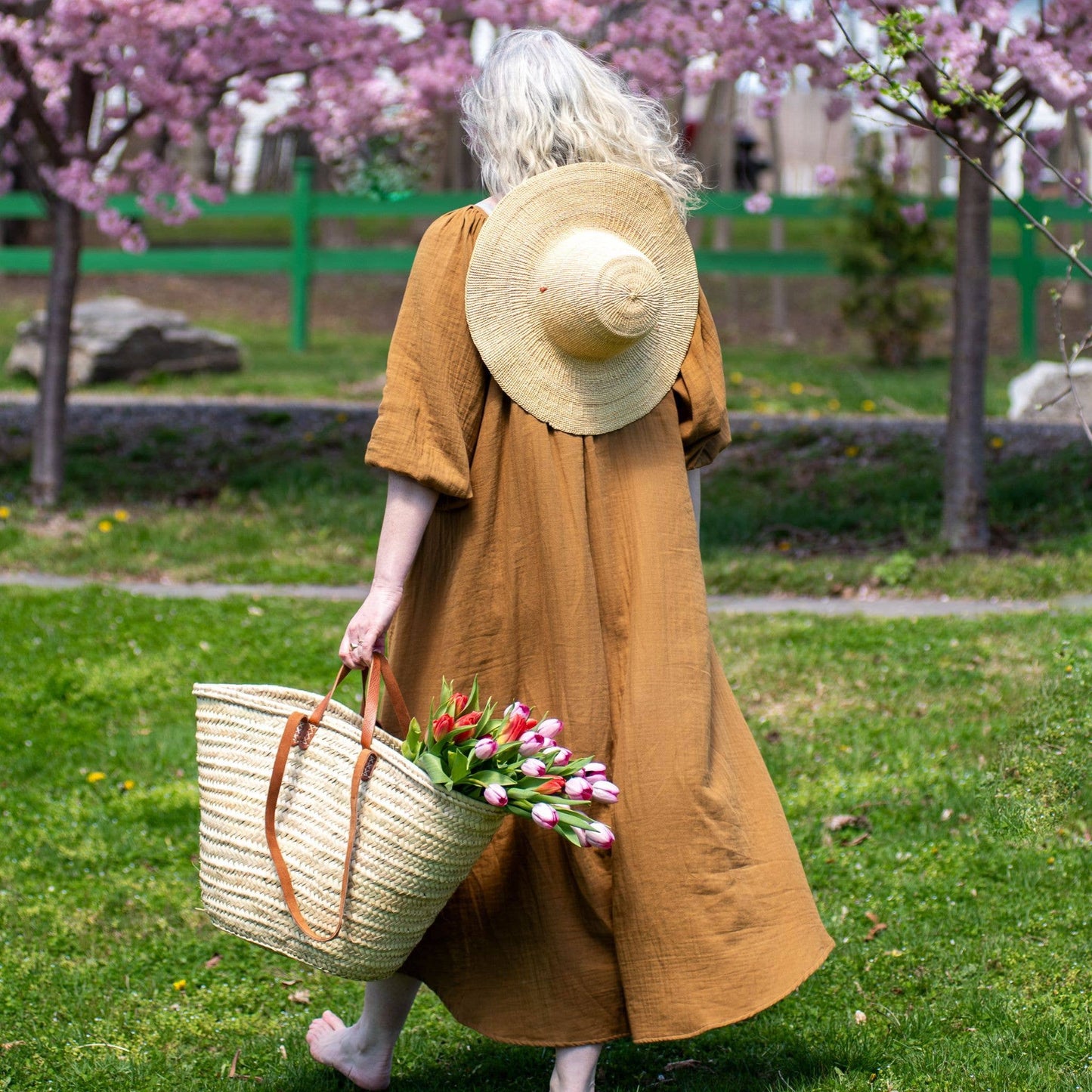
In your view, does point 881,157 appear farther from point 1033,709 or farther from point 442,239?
point 442,239

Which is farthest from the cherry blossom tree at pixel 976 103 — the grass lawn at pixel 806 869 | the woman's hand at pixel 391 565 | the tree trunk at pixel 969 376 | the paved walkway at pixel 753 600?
the woman's hand at pixel 391 565

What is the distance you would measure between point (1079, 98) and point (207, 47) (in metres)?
4.55

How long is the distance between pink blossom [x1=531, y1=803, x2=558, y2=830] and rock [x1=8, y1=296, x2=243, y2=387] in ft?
37.0

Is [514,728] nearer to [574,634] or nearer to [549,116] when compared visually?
[574,634]

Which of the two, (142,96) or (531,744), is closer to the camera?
(531,744)

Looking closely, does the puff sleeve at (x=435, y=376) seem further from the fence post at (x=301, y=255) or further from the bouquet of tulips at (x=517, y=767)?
the fence post at (x=301, y=255)

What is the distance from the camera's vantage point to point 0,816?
4383 millimetres

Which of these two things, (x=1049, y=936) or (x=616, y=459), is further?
(x=1049, y=936)

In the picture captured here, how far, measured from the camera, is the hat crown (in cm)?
245

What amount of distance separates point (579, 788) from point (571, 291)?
0.84 metres

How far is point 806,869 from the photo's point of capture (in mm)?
3928

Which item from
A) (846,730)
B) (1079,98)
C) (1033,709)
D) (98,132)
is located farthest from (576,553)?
(98,132)

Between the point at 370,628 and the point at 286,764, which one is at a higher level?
the point at 370,628

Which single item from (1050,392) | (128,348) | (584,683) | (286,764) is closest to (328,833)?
(286,764)
